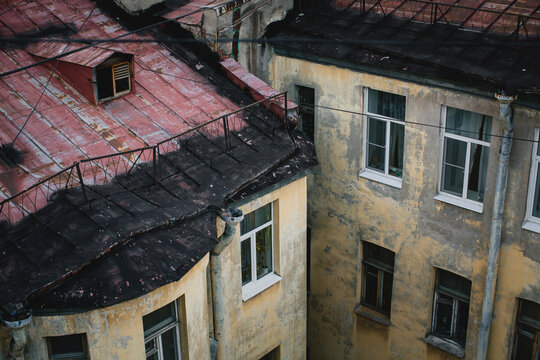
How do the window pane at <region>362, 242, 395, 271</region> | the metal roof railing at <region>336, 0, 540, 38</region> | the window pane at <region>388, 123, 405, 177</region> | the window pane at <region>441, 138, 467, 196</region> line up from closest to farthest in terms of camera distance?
the metal roof railing at <region>336, 0, 540, 38</region> < the window pane at <region>441, 138, 467, 196</region> < the window pane at <region>388, 123, 405, 177</region> < the window pane at <region>362, 242, 395, 271</region>

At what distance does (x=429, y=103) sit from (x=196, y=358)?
7095 mm

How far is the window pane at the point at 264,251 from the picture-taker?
15.8m

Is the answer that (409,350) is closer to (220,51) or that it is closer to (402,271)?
(402,271)

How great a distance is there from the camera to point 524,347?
15742mm

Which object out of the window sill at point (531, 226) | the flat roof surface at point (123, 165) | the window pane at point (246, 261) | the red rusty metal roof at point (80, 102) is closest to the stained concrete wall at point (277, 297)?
the window pane at point (246, 261)

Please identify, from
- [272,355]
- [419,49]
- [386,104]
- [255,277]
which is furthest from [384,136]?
[272,355]

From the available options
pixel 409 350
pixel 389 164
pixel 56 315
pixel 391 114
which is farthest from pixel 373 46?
pixel 56 315

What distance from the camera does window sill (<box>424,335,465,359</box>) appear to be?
16.7 meters

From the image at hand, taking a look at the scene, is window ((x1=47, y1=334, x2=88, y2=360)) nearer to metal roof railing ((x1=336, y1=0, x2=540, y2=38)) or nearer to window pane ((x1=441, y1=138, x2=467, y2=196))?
window pane ((x1=441, y1=138, x2=467, y2=196))

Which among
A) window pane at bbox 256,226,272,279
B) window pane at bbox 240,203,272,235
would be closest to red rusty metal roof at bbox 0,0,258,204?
window pane at bbox 240,203,272,235

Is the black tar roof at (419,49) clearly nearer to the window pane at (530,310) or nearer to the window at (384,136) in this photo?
the window at (384,136)

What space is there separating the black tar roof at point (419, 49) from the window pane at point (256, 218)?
142 inches

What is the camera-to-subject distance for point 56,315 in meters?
11.1

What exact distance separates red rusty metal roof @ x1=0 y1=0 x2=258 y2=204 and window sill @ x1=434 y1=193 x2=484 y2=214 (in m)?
4.99
